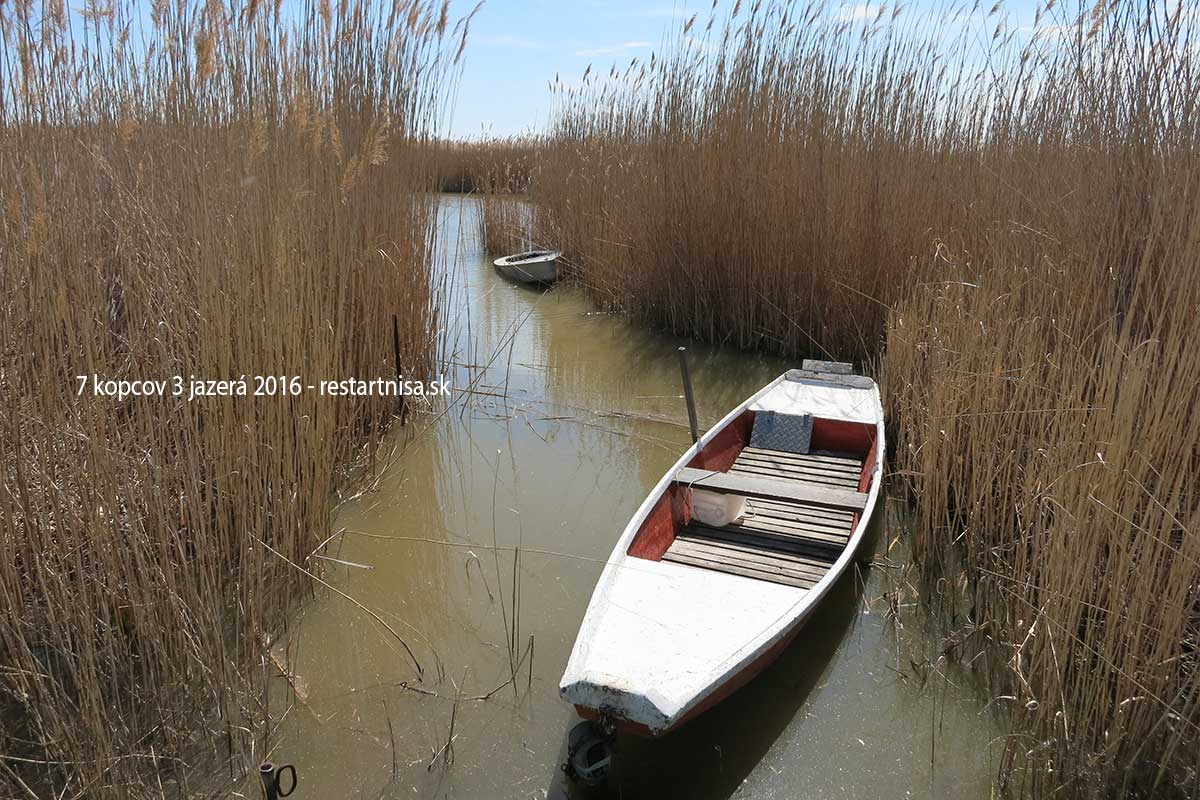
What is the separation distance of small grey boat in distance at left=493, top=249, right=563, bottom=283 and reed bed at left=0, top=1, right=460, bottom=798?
4.49 meters

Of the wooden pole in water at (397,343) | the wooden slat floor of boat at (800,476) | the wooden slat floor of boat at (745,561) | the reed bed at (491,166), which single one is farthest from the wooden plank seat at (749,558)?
the reed bed at (491,166)

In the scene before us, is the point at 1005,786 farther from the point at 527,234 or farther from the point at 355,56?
the point at 527,234

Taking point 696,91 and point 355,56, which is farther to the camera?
point 696,91

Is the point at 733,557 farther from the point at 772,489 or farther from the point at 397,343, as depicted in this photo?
the point at 397,343

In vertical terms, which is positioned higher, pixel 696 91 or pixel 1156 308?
pixel 696 91

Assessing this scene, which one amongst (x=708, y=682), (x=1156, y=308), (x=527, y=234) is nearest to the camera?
(x=708, y=682)

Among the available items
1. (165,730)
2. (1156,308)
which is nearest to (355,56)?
(165,730)

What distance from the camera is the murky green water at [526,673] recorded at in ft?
6.92

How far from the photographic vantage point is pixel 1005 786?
6.67 feet

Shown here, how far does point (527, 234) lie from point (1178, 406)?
332 inches

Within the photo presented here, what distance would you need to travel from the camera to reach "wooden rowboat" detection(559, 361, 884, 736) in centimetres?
202

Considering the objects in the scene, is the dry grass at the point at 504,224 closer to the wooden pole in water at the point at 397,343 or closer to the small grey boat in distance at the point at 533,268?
the small grey boat in distance at the point at 533,268

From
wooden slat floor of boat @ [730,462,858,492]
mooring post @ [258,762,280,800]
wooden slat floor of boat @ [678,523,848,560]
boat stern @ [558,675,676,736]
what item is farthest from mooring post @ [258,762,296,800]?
wooden slat floor of boat @ [730,462,858,492]

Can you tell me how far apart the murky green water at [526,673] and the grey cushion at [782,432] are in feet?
1.58
